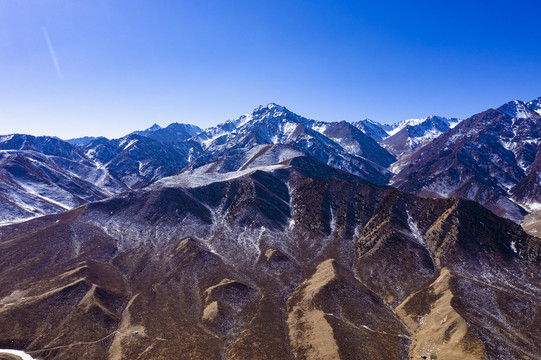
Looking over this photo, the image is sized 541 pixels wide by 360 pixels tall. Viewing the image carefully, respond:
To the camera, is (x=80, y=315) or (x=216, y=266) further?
(x=216, y=266)

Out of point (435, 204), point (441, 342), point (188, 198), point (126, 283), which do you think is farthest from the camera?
point (188, 198)

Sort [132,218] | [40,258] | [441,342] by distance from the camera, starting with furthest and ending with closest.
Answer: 1. [132,218]
2. [40,258]
3. [441,342]

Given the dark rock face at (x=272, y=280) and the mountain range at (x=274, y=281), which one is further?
the dark rock face at (x=272, y=280)

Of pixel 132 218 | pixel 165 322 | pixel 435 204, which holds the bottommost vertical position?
pixel 165 322

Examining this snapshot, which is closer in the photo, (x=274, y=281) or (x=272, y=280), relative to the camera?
(x=274, y=281)

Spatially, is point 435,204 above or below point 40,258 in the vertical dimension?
above

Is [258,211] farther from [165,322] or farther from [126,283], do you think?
[165,322]

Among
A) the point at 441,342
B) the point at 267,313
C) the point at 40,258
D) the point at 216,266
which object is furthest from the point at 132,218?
the point at 441,342

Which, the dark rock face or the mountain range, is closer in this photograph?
the mountain range
